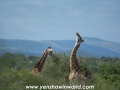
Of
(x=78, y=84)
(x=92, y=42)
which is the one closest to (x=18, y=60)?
(x=78, y=84)

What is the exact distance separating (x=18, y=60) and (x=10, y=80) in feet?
0.85

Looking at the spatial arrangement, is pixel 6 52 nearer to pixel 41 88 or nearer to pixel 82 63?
pixel 41 88

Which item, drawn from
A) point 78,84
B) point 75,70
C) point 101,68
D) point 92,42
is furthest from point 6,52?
point 92,42

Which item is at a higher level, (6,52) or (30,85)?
(6,52)

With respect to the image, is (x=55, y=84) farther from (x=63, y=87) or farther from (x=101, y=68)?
(x=101, y=68)

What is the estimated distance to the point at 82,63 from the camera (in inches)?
483

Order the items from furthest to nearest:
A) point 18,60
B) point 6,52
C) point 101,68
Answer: point 101,68
point 18,60
point 6,52

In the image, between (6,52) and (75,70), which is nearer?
(6,52)

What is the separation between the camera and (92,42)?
404 ft

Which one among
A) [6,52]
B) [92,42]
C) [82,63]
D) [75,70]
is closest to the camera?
[6,52]

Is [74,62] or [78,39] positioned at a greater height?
[78,39]

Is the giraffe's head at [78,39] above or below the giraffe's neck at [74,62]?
above

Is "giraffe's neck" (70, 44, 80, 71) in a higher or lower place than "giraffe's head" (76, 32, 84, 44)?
lower

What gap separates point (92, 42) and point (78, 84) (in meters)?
118
